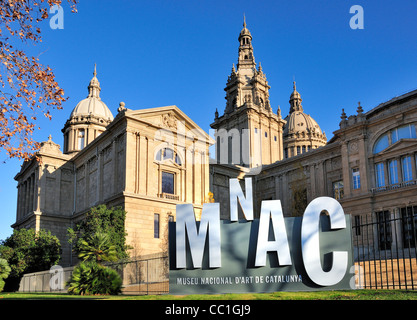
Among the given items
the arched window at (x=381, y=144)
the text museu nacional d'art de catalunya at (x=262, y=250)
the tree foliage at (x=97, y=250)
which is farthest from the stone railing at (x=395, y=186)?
the text museu nacional d'art de catalunya at (x=262, y=250)

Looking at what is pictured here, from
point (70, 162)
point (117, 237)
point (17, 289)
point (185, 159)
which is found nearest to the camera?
point (117, 237)

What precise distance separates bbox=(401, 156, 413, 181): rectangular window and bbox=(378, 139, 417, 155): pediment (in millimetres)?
1026

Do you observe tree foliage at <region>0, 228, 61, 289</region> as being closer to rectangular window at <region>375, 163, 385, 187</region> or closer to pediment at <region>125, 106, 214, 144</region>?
pediment at <region>125, 106, 214, 144</region>

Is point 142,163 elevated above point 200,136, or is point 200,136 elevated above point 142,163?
point 200,136

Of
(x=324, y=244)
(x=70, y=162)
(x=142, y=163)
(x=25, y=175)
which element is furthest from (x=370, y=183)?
Answer: (x=25, y=175)

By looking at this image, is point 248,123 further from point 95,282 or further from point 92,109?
point 95,282

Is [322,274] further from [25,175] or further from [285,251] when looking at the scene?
[25,175]

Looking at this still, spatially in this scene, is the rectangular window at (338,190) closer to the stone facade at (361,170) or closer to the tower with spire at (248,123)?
the stone facade at (361,170)

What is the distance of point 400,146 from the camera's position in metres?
42.9

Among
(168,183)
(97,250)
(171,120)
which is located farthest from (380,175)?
(97,250)

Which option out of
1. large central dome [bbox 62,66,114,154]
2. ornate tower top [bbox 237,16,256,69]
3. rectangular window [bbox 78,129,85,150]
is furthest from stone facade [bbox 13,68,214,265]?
ornate tower top [bbox 237,16,256,69]

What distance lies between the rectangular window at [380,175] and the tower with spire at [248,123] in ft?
90.5

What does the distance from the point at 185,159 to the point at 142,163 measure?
20.3ft

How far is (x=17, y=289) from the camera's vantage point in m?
42.9
